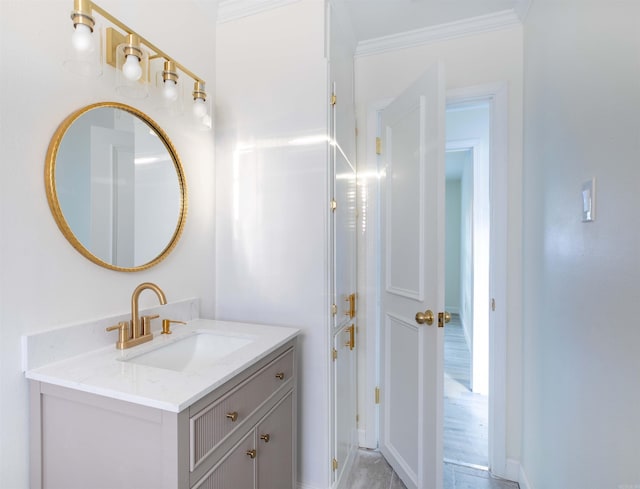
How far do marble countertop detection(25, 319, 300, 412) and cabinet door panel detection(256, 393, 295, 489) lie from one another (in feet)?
0.88

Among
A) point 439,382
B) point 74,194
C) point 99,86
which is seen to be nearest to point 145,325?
point 74,194

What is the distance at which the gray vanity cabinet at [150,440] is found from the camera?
80 cm

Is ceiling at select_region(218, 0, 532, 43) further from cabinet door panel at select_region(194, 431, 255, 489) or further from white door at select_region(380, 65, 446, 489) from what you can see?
cabinet door panel at select_region(194, 431, 255, 489)

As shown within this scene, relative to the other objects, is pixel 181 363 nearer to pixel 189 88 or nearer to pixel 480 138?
pixel 189 88

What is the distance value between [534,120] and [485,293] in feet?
5.96

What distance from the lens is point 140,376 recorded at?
3.00 feet

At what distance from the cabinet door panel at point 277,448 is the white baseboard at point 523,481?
1.18 metres

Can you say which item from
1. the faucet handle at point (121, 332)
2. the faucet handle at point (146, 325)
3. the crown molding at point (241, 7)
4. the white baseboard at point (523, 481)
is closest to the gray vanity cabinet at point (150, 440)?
the faucet handle at point (121, 332)

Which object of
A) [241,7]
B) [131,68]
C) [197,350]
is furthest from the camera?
[241,7]

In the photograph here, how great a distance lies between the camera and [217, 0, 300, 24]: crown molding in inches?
64.6

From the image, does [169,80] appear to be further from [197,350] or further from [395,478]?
[395,478]

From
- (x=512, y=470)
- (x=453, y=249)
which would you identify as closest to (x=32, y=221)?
(x=512, y=470)

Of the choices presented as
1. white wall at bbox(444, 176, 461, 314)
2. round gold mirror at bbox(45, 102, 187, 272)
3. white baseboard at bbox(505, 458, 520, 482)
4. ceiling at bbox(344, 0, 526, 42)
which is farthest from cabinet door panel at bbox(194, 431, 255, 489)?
white wall at bbox(444, 176, 461, 314)

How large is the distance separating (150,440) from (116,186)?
0.88m
